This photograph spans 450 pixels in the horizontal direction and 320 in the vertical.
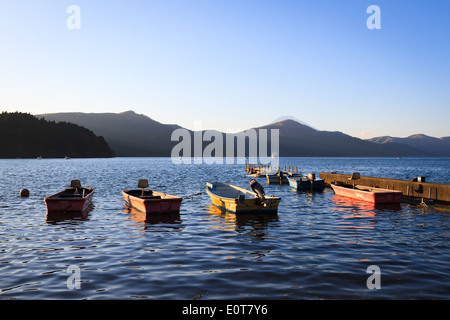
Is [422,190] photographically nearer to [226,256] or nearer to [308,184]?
[308,184]

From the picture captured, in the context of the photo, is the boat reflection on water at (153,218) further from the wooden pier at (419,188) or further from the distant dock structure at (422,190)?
the wooden pier at (419,188)

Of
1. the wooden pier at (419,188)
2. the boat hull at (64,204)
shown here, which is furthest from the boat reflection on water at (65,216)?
the wooden pier at (419,188)

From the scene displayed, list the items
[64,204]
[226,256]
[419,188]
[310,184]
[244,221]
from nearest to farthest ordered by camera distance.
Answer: [226,256] → [244,221] → [64,204] → [419,188] → [310,184]

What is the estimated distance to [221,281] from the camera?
10.3 m

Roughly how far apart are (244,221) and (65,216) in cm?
1219

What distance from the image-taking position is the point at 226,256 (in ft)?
43.9

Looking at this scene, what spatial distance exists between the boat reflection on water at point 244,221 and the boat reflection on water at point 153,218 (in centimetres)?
243

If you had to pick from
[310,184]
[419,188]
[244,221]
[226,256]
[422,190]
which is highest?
[419,188]

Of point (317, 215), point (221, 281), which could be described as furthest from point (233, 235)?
point (317, 215)

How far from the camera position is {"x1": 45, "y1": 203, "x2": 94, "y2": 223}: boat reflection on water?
72.6 ft

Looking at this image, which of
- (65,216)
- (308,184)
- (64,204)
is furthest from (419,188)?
(64,204)
